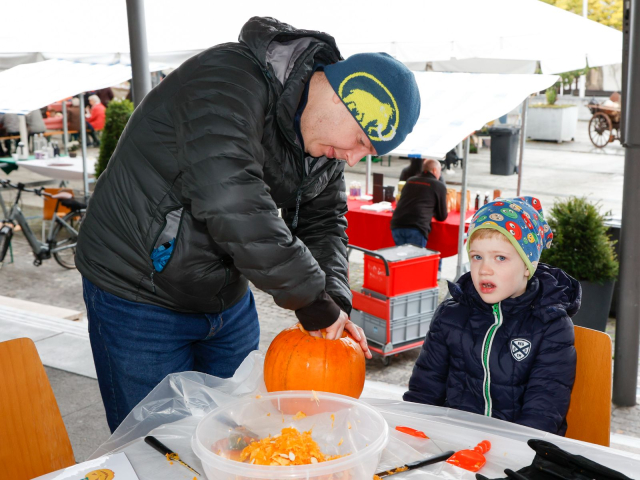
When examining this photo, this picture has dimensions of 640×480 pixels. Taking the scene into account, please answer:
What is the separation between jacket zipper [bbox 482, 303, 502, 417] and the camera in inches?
92.3

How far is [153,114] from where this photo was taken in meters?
1.91

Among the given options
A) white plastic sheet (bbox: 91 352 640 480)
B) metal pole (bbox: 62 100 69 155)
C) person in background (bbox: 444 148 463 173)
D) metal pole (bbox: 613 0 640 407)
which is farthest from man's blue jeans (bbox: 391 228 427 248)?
person in background (bbox: 444 148 463 173)

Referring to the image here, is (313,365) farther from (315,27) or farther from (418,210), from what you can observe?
(315,27)

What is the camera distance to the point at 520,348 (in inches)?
91.1

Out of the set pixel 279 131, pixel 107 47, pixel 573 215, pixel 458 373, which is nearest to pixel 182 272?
pixel 279 131

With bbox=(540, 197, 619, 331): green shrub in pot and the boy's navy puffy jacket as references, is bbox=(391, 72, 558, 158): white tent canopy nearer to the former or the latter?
bbox=(540, 197, 619, 331): green shrub in pot

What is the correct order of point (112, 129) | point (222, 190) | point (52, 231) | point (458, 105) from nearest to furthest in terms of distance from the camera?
point (222, 190)
point (458, 105)
point (52, 231)
point (112, 129)

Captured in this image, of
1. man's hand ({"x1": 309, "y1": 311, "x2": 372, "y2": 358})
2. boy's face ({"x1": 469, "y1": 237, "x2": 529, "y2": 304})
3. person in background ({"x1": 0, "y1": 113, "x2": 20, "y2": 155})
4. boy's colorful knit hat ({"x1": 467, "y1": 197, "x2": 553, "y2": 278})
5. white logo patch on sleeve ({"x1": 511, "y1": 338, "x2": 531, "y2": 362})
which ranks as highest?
person in background ({"x1": 0, "y1": 113, "x2": 20, "y2": 155})

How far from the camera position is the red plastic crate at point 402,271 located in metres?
5.25

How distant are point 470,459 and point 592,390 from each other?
93 cm

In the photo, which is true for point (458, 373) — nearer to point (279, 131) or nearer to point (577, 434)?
point (577, 434)

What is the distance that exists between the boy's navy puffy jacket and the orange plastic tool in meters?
0.68

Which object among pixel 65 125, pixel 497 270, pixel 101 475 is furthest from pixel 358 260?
pixel 101 475

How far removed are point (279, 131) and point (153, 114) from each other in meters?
0.37
